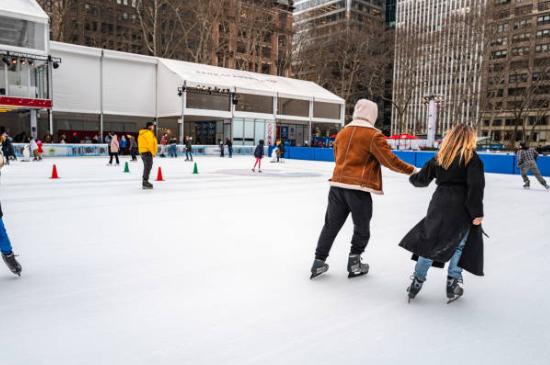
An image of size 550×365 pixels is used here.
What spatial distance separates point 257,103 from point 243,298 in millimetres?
32761

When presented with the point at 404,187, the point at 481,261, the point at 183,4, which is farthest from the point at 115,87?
the point at 481,261

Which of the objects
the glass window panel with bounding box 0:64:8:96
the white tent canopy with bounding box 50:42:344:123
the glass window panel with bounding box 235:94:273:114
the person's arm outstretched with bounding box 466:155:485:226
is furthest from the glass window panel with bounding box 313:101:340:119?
the person's arm outstretched with bounding box 466:155:485:226

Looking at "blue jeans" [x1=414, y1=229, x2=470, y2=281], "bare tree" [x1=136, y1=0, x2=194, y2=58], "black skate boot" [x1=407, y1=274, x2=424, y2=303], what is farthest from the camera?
"bare tree" [x1=136, y1=0, x2=194, y2=58]

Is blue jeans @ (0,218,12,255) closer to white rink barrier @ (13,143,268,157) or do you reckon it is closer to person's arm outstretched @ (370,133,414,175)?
person's arm outstretched @ (370,133,414,175)

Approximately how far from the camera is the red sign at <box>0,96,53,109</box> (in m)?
22.5

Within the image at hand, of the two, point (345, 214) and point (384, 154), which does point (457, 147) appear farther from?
point (345, 214)

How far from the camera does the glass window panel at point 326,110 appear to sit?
3741 centimetres

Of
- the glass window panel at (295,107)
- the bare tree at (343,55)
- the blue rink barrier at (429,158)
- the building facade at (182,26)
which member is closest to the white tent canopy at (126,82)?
the glass window panel at (295,107)

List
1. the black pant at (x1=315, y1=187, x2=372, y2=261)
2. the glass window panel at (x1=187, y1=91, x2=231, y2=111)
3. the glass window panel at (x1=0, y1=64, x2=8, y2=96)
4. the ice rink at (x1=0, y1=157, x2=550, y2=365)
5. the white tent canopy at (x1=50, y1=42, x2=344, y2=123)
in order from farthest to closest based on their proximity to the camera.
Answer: the glass window panel at (x1=187, y1=91, x2=231, y2=111), the white tent canopy at (x1=50, y1=42, x2=344, y2=123), the glass window panel at (x1=0, y1=64, x2=8, y2=96), the black pant at (x1=315, y1=187, x2=372, y2=261), the ice rink at (x1=0, y1=157, x2=550, y2=365)

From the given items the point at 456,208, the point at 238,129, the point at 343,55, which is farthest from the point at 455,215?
the point at 343,55

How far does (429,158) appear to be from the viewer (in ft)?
69.7

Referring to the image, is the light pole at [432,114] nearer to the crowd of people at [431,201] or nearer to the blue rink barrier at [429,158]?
the blue rink barrier at [429,158]

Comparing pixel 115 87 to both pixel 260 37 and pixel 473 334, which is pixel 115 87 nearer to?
pixel 260 37

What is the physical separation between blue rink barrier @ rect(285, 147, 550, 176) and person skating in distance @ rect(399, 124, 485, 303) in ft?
35.3
